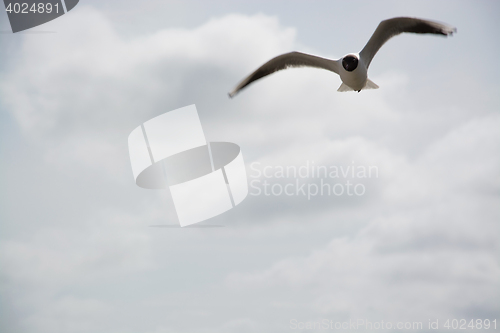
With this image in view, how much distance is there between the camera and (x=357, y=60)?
1374 centimetres

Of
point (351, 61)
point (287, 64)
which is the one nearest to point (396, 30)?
point (351, 61)

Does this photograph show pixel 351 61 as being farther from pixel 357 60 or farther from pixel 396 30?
pixel 396 30

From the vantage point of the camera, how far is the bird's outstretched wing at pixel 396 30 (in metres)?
12.6

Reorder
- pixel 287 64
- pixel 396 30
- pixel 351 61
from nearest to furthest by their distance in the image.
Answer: pixel 351 61
pixel 396 30
pixel 287 64

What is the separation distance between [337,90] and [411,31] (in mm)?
2749

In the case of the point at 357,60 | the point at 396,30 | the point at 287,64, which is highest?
the point at 396,30

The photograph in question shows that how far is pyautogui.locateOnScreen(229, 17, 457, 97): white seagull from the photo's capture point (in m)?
13.2

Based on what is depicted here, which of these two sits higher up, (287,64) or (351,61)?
(351,61)

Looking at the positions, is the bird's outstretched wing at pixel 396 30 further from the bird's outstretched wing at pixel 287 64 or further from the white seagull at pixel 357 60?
the bird's outstretched wing at pixel 287 64

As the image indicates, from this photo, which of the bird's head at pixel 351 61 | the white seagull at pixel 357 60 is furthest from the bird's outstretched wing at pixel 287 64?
the bird's head at pixel 351 61

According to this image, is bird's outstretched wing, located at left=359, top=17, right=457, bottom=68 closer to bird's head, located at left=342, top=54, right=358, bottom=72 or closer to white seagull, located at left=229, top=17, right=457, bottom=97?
white seagull, located at left=229, top=17, right=457, bottom=97

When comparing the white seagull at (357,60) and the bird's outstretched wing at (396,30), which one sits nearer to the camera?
the bird's outstretched wing at (396,30)

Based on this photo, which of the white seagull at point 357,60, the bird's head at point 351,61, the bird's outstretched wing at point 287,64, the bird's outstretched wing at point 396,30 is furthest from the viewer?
the bird's outstretched wing at point 287,64

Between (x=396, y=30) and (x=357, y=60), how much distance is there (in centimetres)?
169
